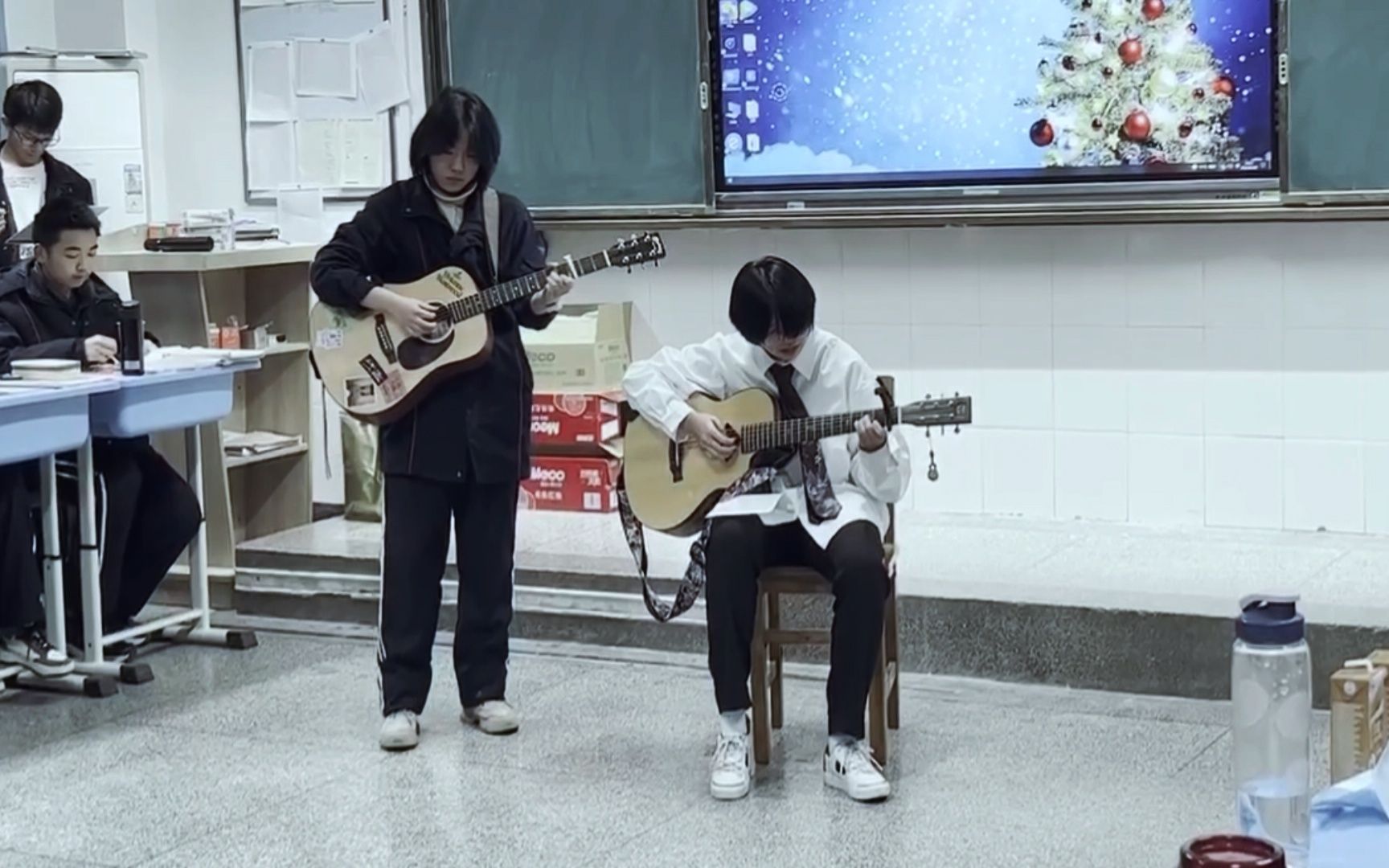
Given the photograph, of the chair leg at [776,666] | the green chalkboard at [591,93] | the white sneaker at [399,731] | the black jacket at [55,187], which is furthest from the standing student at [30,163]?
the chair leg at [776,666]

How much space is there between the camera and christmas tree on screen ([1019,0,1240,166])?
16.2 feet

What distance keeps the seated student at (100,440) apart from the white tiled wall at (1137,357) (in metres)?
1.76

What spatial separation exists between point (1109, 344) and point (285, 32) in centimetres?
289

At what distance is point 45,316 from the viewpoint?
4832 mm

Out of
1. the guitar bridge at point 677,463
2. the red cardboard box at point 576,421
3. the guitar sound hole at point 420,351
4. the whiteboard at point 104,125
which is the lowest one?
the red cardboard box at point 576,421

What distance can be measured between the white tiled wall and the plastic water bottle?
314cm

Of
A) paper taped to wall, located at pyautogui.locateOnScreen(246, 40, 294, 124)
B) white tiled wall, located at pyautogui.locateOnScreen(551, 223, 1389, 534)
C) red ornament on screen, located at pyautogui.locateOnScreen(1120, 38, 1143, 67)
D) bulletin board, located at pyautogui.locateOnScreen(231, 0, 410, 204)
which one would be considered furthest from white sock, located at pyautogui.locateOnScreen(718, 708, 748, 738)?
paper taped to wall, located at pyautogui.locateOnScreen(246, 40, 294, 124)

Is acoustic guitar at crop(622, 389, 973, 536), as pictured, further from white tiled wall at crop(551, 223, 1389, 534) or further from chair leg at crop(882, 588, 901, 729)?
white tiled wall at crop(551, 223, 1389, 534)

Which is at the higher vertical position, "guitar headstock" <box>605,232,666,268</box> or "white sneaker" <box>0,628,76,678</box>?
"guitar headstock" <box>605,232,666,268</box>

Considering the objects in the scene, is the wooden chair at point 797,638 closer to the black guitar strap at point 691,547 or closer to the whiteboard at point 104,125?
the black guitar strap at point 691,547

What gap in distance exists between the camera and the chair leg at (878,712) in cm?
386

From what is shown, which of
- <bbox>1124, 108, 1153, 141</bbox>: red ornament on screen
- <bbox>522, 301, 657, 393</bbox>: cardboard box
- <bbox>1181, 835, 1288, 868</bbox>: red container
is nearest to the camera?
<bbox>1181, 835, 1288, 868</bbox>: red container

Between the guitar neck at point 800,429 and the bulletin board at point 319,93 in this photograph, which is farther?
the bulletin board at point 319,93

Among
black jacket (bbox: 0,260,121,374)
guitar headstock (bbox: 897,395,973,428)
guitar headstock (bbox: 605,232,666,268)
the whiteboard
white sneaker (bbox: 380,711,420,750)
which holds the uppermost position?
the whiteboard
